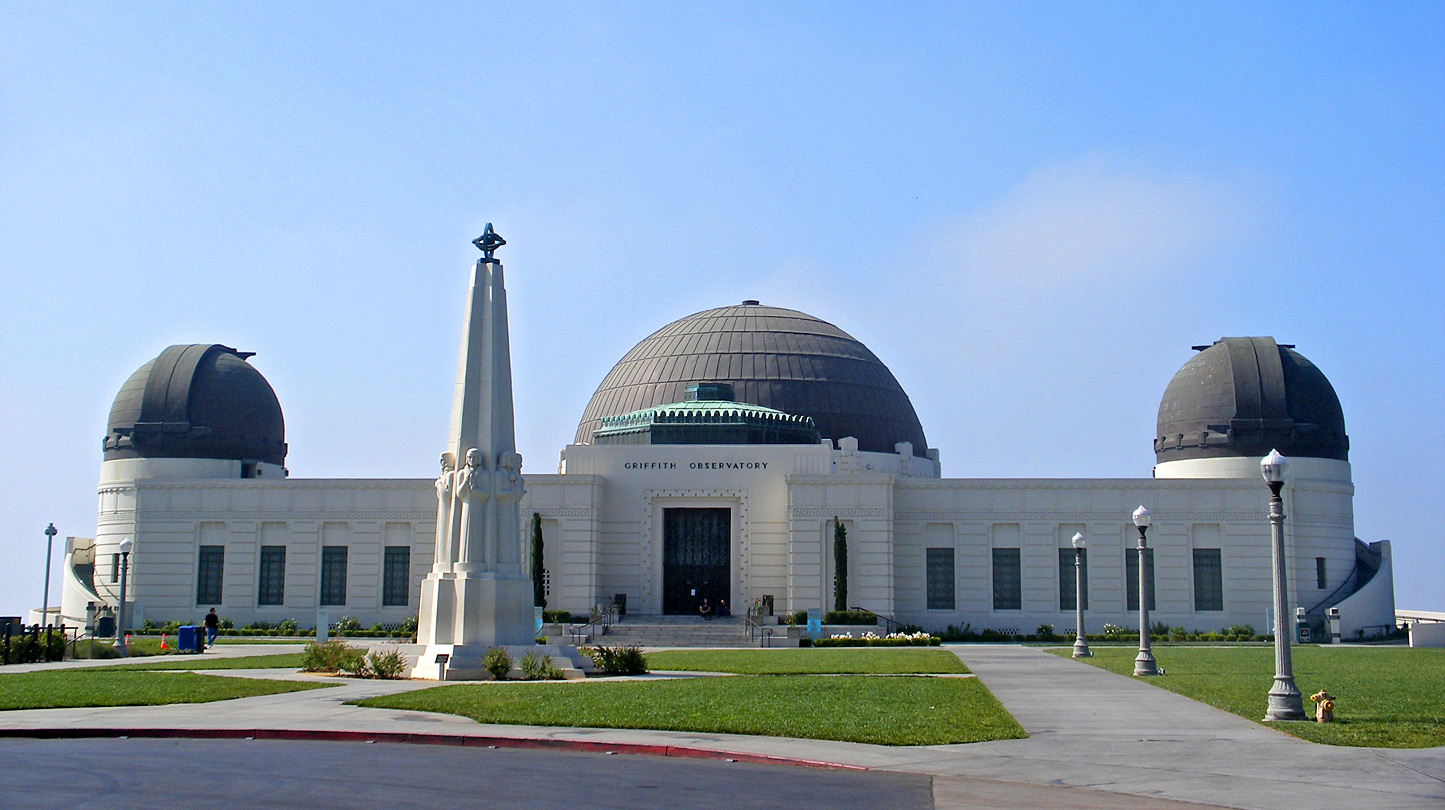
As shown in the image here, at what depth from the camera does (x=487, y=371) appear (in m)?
27.3

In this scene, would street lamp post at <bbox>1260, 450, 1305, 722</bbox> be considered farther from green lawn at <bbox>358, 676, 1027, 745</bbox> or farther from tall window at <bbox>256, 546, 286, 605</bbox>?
tall window at <bbox>256, 546, 286, 605</bbox>

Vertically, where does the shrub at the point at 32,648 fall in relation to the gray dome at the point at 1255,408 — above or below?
below

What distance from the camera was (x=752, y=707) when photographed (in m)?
18.4

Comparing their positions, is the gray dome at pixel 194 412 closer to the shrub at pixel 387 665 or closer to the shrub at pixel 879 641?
the shrub at pixel 879 641

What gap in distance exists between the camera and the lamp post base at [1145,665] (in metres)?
28.0

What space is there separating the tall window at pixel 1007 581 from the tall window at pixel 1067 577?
1568mm

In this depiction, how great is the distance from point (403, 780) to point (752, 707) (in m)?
Result: 7.23

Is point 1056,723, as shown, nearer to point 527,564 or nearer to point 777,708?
point 777,708

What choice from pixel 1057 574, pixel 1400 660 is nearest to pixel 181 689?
→ pixel 1400 660

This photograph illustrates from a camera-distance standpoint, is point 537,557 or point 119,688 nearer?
point 119,688

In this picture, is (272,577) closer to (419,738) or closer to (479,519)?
(479,519)

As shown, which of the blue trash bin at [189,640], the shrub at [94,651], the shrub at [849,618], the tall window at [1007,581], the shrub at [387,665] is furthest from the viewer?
the tall window at [1007,581]

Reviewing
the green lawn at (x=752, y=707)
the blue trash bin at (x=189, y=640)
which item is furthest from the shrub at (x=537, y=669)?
the blue trash bin at (x=189, y=640)

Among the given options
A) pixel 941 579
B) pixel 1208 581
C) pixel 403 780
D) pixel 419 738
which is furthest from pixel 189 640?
pixel 1208 581
